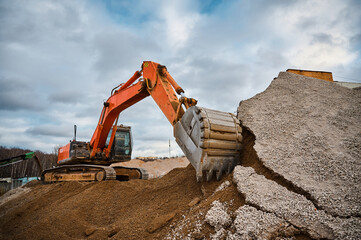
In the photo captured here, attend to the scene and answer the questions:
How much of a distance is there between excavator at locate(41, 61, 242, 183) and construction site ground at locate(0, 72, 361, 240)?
33 centimetres

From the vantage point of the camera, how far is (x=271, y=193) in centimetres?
293

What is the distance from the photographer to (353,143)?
361cm

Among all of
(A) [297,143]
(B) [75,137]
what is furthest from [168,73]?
(B) [75,137]

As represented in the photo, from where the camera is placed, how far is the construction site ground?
2584 mm

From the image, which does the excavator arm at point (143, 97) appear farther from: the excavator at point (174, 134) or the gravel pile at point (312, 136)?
the gravel pile at point (312, 136)

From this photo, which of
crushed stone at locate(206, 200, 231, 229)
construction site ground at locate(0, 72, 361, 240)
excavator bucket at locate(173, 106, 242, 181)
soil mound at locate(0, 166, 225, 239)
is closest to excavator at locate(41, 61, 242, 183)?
excavator bucket at locate(173, 106, 242, 181)

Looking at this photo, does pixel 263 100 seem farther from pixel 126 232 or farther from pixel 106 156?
pixel 106 156

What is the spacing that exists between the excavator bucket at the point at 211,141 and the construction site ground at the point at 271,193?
0.70ft

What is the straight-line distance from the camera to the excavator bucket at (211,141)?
12.4 feet

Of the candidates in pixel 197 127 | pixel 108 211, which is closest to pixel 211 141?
pixel 197 127

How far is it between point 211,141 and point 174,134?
3.43 feet

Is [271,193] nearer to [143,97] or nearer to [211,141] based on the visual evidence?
[211,141]

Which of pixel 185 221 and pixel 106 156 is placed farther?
pixel 106 156

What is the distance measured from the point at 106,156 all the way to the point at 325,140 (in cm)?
713
